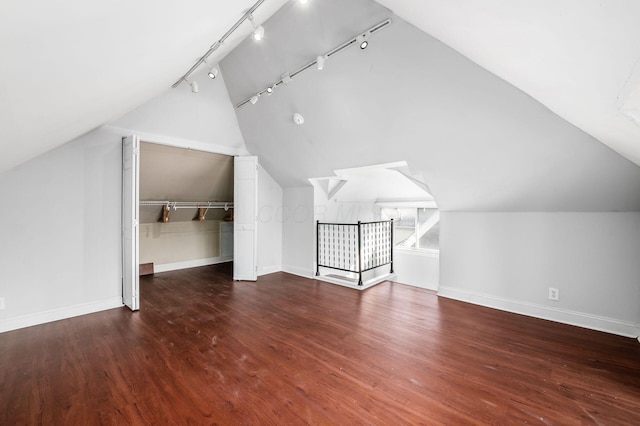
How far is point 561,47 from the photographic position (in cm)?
115

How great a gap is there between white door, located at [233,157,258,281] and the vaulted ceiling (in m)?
0.98

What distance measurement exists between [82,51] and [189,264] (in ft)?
16.4

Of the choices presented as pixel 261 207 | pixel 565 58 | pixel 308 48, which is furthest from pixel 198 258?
pixel 565 58

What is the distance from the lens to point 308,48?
9.09 feet

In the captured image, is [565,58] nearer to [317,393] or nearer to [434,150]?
[434,150]

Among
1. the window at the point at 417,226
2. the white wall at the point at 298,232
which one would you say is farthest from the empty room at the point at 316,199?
the window at the point at 417,226

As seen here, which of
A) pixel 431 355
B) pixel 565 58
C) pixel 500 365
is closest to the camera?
pixel 565 58

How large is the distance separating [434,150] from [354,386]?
240 cm

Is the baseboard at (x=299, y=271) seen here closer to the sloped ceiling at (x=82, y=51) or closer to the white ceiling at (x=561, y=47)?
the sloped ceiling at (x=82, y=51)

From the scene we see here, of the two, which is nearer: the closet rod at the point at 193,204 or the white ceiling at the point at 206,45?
the white ceiling at the point at 206,45

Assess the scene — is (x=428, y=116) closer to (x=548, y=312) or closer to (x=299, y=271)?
(x=548, y=312)

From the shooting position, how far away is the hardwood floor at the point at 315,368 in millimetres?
1683

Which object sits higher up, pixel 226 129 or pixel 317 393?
pixel 226 129

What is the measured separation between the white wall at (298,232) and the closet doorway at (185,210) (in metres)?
0.84
